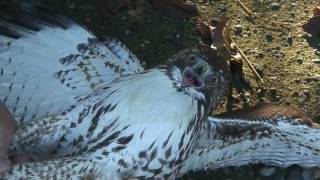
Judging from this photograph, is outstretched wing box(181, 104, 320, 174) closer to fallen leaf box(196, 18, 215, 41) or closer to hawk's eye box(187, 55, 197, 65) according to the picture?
hawk's eye box(187, 55, 197, 65)

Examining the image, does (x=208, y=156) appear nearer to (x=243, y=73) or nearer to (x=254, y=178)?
(x=254, y=178)

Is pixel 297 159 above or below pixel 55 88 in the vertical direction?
below

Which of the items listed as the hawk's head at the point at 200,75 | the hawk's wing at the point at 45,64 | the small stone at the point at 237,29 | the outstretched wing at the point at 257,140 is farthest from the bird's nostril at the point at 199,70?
the small stone at the point at 237,29

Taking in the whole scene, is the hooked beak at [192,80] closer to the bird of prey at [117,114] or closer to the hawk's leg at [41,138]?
the bird of prey at [117,114]

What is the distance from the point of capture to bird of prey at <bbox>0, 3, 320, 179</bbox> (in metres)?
2.81

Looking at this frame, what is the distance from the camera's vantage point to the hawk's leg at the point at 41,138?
3.00 meters

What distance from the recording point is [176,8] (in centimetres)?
418

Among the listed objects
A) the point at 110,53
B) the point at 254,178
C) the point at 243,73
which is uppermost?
the point at 110,53

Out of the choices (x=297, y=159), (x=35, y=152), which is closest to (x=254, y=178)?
(x=297, y=159)

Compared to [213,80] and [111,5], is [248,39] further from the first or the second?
[213,80]

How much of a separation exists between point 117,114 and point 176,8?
1.41 metres

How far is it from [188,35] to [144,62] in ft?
1.10

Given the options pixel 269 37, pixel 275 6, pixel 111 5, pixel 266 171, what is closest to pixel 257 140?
pixel 266 171

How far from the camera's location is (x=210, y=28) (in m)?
4.18
